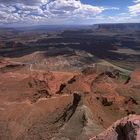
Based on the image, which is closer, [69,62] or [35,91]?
[35,91]

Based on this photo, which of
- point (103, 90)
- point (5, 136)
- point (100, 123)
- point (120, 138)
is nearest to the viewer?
point (120, 138)

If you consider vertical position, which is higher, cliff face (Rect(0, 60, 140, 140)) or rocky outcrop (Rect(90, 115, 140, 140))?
rocky outcrop (Rect(90, 115, 140, 140))

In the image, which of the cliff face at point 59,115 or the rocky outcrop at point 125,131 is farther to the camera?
the cliff face at point 59,115

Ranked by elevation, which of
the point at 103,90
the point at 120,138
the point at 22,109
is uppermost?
the point at 120,138

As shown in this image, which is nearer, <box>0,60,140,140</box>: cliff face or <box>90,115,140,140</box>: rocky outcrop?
<box>90,115,140,140</box>: rocky outcrop

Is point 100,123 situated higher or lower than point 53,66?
higher

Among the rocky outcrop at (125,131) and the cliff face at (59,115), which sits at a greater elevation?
the rocky outcrop at (125,131)

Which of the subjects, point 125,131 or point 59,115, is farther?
point 59,115

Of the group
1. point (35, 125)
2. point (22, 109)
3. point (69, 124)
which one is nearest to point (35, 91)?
point (22, 109)

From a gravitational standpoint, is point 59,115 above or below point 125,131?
below

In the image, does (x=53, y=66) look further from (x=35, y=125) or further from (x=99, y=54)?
(x=35, y=125)

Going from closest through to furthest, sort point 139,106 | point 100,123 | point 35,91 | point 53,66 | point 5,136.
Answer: point 100,123, point 5,136, point 139,106, point 35,91, point 53,66
